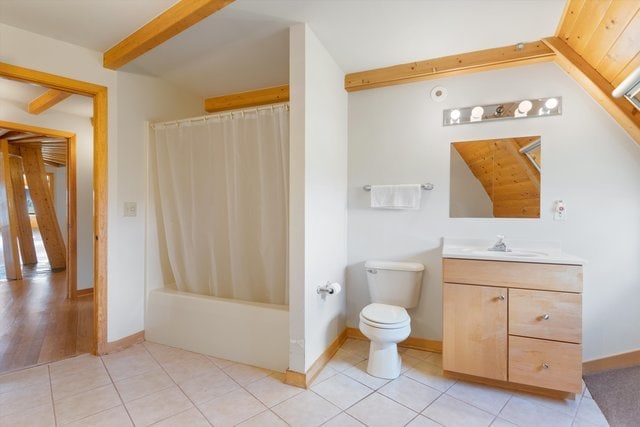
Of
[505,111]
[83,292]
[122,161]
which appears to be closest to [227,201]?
[122,161]

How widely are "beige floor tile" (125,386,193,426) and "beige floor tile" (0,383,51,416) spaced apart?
1.68ft

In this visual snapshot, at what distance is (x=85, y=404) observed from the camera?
1.69 metres

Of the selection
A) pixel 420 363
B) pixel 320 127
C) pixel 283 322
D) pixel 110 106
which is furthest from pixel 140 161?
pixel 420 363

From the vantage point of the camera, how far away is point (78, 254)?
3709mm

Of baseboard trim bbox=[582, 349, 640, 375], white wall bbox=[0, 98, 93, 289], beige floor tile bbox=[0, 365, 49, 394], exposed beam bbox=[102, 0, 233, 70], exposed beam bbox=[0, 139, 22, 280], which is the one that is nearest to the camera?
exposed beam bbox=[102, 0, 233, 70]

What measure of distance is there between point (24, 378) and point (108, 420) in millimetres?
883

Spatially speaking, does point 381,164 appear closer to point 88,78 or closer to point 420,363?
point 420,363

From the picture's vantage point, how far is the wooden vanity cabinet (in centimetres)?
168

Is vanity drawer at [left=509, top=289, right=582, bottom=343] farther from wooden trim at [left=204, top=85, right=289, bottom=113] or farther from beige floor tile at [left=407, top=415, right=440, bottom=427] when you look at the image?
wooden trim at [left=204, top=85, right=289, bottom=113]

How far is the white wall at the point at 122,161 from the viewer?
7.13 ft

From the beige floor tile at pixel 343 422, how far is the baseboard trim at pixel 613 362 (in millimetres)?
1658

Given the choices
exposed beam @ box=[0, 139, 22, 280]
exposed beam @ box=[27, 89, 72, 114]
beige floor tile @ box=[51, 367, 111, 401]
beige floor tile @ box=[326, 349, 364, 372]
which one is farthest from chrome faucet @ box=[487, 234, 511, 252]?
exposed beam @ box=[0, 139, 22, 280]

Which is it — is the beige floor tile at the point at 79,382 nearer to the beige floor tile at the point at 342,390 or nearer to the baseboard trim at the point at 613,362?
Answer: the beige floor tile at the point at 342,390

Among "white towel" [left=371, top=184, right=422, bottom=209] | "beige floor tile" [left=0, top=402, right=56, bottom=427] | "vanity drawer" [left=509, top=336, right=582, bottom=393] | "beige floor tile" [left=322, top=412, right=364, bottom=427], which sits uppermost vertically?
"white towel" [left=371, top=184, right=422, bottom=209]
